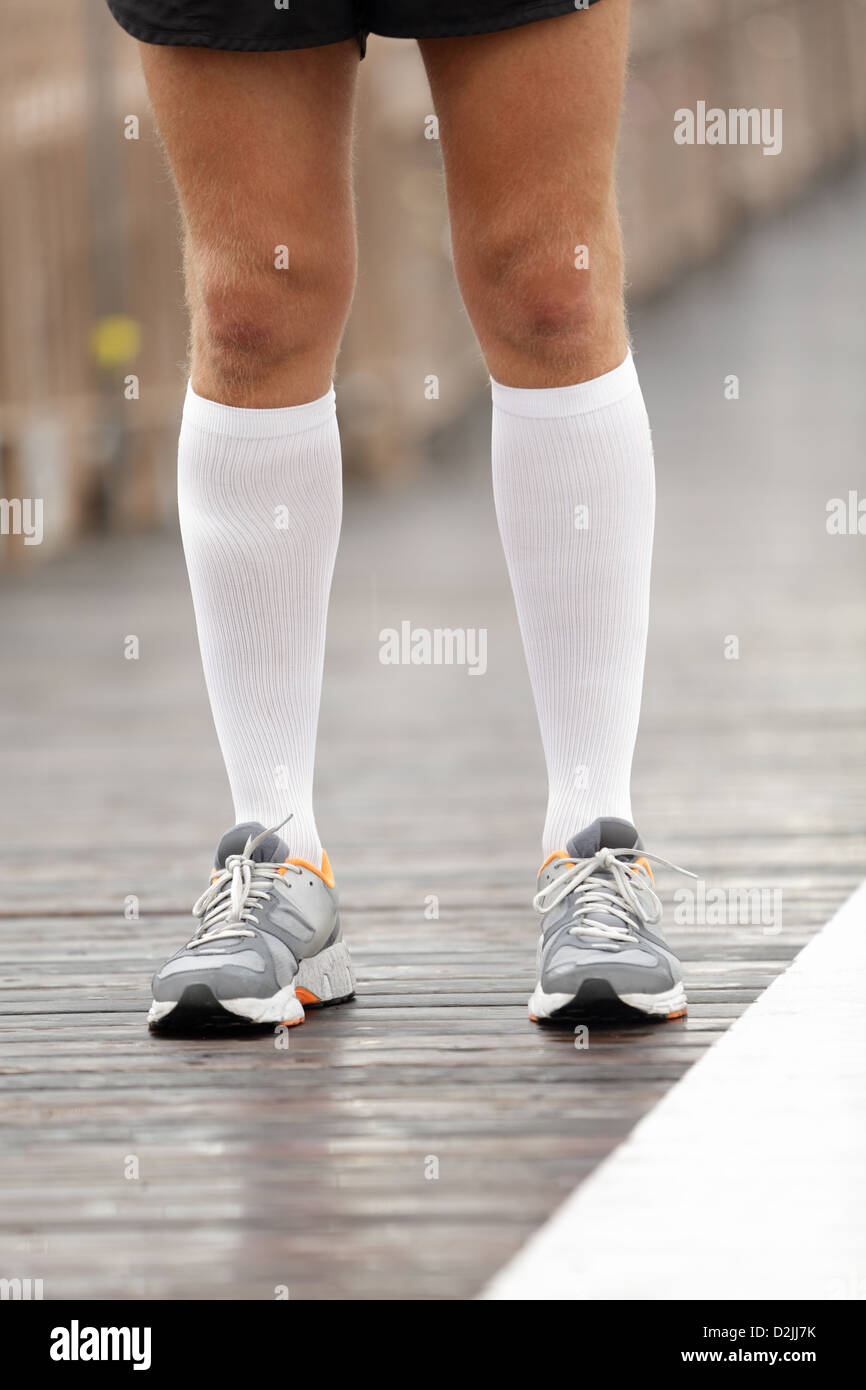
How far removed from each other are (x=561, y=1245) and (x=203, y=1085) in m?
0.38

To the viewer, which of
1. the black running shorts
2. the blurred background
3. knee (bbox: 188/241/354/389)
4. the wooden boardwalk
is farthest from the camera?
the blurred background

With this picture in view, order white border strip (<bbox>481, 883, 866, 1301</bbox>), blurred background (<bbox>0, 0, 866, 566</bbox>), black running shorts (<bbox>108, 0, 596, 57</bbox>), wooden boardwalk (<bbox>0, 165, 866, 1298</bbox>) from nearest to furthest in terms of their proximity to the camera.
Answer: white border strip (<bbox>481, 883, 866, 1301</bbox>) < wooden boardwalk (<bbox>0, 165, 866, 1298</bbox>) < black running shorts (<bbox>108, 0, 596, 57</bbox>) < blurred background (<bbox>0, 0, 866, 566</bbox>)

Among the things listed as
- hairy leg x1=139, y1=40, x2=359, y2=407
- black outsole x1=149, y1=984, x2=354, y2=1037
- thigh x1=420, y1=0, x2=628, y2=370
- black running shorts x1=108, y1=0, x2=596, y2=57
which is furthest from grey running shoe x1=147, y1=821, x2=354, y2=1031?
black running shorts x1=108, y1=0, x2=596, y2=57

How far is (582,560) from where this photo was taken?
62.9 inches

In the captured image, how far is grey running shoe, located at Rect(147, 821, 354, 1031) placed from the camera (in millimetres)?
1532

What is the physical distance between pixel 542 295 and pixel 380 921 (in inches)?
25.8

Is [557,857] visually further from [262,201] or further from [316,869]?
[262,201]

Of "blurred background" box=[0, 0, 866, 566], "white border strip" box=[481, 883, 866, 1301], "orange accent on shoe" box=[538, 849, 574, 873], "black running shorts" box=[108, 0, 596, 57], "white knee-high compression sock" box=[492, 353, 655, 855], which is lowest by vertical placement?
"white border strip" box=[481, 883, 866, 1301]

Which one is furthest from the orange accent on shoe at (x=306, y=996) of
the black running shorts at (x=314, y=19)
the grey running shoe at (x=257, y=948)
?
the black running shorts at (x=314, y=19)

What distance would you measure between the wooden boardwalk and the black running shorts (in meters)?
0.67

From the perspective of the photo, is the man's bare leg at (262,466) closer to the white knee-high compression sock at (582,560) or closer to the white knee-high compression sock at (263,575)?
the white knee-high compression sock at (263,575)

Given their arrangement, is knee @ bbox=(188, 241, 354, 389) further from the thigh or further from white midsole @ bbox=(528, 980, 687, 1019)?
white midsole @ bbox=(528, 980, 687, 1019)

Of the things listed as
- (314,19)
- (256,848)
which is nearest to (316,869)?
(256,848)
